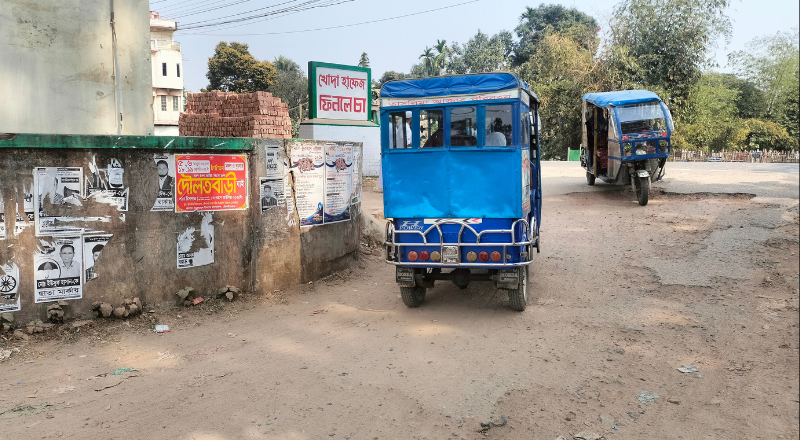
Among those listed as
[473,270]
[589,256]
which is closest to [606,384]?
[473,270]

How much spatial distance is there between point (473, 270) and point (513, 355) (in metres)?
1.55

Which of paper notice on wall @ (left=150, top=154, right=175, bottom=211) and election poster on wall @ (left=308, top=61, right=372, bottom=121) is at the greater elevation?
election poster on wall @ (left=308, top=61, right=372, bottom=121)

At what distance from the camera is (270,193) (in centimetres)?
773

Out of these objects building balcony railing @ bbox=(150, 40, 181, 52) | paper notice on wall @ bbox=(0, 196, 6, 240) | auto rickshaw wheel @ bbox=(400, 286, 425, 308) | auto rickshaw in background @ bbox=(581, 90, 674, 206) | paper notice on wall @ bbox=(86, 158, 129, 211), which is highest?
building balcony railing @ bbox=(150, 40, 181, 52)

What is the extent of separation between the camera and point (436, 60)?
214 feet

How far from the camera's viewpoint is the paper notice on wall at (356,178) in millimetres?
9375

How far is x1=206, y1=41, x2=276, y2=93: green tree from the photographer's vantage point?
5322 centimetres

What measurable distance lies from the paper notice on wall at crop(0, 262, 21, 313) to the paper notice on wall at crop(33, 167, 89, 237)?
0.42 metres

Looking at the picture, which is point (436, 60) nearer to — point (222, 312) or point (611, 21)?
point (611, 21)

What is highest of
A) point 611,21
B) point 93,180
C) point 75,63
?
point 611,21

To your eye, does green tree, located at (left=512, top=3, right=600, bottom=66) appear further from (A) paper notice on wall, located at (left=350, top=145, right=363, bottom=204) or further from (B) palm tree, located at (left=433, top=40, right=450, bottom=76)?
(A) paper notice on wall, located at (left=350, top=145, right=363, bottom=204)

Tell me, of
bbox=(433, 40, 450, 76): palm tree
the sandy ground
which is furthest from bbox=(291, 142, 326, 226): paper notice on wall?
bbox=(433, 40, 450, 76): palm tree

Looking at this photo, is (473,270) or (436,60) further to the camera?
(436,60)

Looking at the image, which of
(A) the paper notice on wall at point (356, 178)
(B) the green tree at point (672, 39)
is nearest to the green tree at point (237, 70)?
(B) the green tree at point (672, 39)
